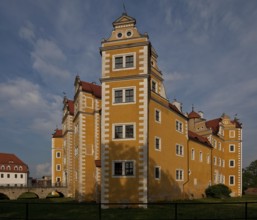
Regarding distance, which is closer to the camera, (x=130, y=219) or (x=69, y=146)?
(x=130, y=219)

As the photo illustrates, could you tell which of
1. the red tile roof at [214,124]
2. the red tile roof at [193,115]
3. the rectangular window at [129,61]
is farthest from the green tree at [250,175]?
the rectangular window at [129,61]

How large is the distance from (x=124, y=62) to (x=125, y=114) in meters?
4.52

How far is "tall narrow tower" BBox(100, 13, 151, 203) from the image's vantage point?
83.5 feet

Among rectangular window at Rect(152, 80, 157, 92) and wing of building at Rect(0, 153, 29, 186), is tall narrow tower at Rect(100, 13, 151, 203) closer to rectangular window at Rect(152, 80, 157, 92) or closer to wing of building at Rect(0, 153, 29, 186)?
rectangular window at Rect(152, 80, 157, 92)

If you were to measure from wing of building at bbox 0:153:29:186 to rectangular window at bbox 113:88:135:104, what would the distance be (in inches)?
2781

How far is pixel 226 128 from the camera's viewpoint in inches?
2208

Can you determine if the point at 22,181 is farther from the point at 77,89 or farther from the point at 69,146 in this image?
the point at 77,89

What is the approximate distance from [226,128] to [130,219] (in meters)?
41.7

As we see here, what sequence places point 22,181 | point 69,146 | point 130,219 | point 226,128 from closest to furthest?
point 130,219 < point 69,146 < point 226,128 < point 22,181

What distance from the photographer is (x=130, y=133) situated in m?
26.2

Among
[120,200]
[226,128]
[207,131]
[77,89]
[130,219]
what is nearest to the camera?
[130,219]

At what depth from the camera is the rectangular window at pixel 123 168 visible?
25.7 metres

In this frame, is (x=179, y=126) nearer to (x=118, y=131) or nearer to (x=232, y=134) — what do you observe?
(x=118, y=131)

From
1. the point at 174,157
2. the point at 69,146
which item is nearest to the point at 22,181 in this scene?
the point at 69,146
